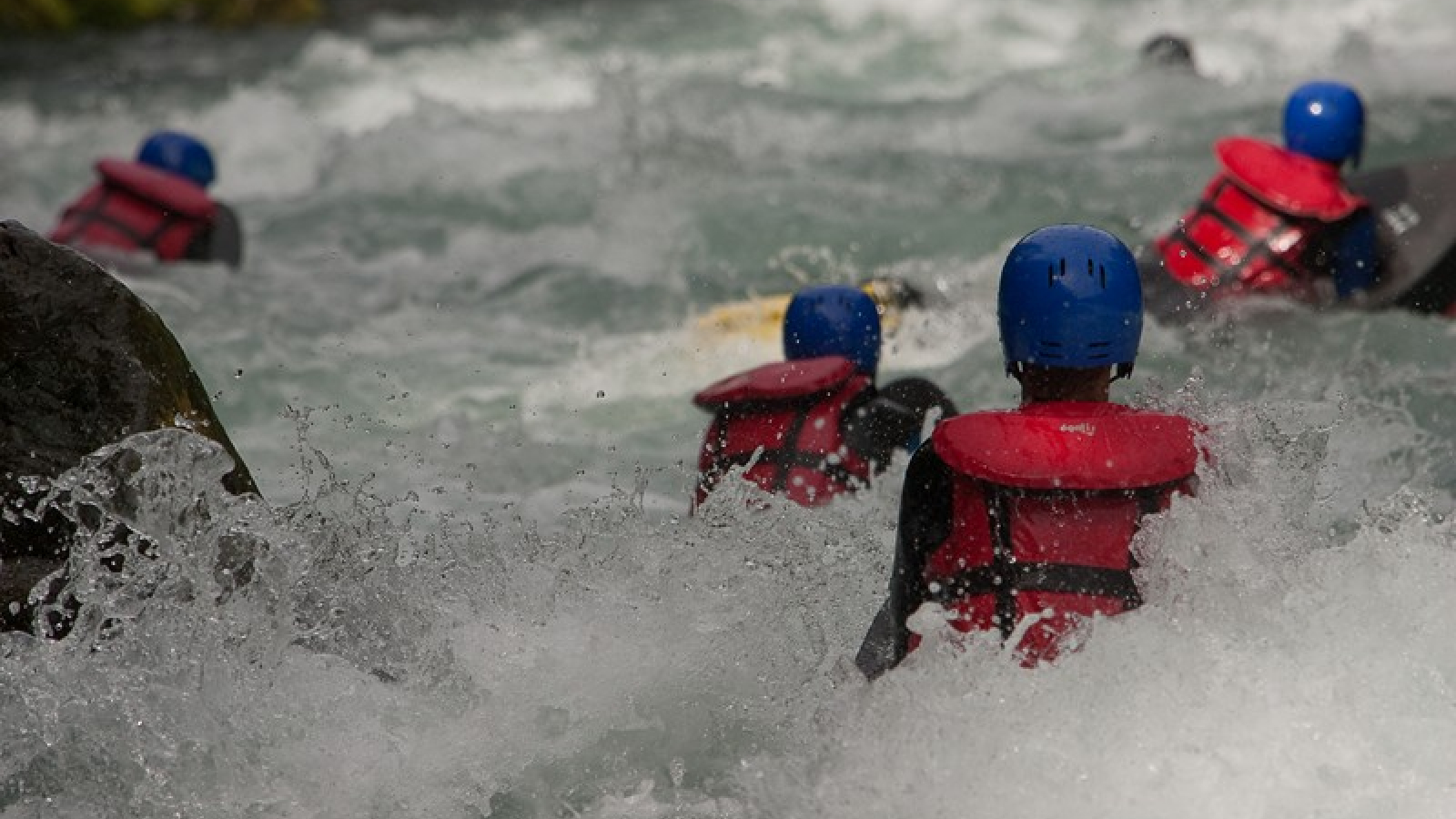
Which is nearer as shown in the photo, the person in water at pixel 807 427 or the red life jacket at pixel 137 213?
the person in water at pixel 807 427

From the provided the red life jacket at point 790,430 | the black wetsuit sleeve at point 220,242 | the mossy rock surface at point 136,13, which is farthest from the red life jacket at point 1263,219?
the mossy rock surface at point 136,13

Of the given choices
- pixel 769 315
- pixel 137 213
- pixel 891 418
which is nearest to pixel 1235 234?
pixel 769 315

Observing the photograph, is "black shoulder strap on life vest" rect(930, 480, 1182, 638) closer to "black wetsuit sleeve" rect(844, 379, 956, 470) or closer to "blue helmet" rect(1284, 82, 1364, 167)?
"black wetsuit sleeve" rect(844, 379, 956, 470)

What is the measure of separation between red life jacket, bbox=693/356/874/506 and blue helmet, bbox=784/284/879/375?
0.34 meters

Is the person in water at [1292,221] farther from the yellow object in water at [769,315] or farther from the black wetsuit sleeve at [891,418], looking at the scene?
the black wetsuit sleeve at [891,418]

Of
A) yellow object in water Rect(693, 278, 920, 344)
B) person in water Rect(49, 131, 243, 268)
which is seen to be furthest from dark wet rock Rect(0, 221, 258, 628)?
person in water Rect(49, 131, 243, 268)

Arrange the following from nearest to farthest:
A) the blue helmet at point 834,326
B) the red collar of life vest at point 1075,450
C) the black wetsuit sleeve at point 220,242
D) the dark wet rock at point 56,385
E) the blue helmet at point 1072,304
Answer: the red collar of life vest at point 1075,450
the blue helmet at point 1072,304
the dark wet rock at point 56,385
the blue helmet at point 834,326
the black wetsuit sleeve at point 220,242

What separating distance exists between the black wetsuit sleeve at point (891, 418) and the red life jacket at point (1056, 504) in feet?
4.49

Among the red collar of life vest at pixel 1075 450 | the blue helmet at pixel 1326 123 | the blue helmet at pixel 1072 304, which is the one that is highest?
the blue helmet at pixel 1072 304

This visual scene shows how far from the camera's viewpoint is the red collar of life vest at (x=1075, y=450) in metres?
3.48

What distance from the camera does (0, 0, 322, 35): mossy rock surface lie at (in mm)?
17109

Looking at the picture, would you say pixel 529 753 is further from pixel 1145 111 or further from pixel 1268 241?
pixel 1145 111

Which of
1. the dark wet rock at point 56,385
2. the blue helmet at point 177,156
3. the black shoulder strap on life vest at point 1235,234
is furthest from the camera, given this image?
the blue helmet at point 177,156

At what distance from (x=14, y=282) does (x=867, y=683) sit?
211 centimetres
